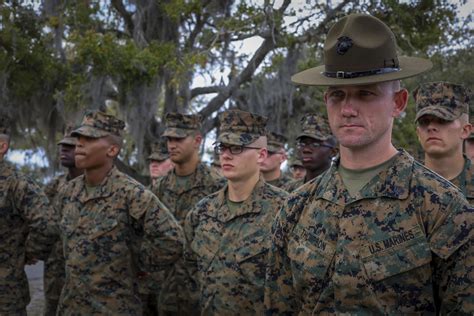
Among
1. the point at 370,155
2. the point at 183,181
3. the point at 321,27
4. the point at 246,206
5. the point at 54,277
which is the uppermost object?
the point at 321,27

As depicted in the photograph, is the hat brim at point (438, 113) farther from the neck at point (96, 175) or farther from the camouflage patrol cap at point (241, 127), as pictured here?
the neck at point (96, 175)

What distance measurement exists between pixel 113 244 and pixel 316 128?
91.9 inches

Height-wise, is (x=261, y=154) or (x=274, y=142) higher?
(x=261, y=154)

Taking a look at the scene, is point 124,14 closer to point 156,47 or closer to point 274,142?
point 156,47

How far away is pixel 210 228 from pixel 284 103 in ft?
34.2

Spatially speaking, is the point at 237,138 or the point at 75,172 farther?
the point at 75,172

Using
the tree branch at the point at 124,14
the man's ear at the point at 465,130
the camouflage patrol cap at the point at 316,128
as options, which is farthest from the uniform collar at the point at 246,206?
the tree branch at the point at 124,14

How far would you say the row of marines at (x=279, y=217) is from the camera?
99.5 inches

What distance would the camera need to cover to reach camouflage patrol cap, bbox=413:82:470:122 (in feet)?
15.9

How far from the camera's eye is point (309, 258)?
272cm

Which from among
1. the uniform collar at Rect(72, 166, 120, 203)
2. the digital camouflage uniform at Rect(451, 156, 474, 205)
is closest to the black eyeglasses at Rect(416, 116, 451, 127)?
the digital camouflage uniform at Rect(451, 156, 474, 205)

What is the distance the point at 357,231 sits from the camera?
8.54 ft

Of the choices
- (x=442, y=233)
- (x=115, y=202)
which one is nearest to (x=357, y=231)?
(x=442, y=233)

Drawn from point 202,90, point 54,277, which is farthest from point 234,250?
point 202,90
